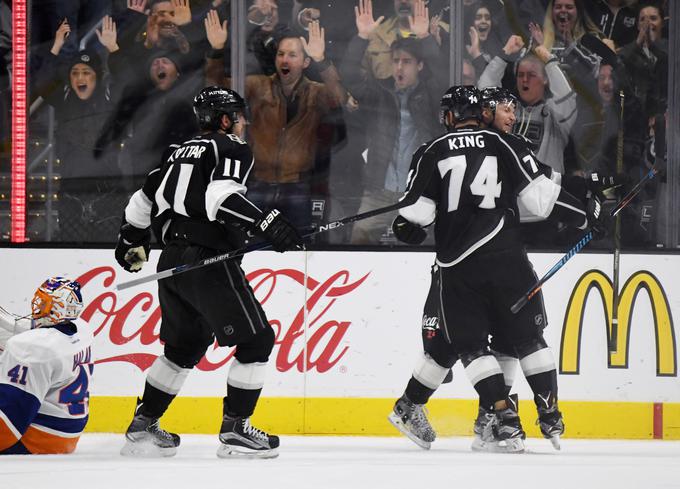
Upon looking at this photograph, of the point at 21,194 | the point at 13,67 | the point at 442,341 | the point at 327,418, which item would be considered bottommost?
the point at 327,418

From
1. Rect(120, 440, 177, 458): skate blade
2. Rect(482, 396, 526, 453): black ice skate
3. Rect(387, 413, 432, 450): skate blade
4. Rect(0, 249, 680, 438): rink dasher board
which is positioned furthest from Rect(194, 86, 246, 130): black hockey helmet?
Rect(482, 396, 526, 453): black ice skate

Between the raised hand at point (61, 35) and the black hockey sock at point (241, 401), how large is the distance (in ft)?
8.26

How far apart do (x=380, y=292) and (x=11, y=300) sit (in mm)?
1622

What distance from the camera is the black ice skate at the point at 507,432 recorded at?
4.77 metres

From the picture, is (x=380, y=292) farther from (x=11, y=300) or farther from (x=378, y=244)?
(x=11, y=300)

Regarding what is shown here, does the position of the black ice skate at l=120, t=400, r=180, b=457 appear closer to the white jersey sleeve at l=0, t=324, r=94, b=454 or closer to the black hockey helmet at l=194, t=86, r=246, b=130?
the white jersey sleeve at l=0, t=324, r=94, b=454

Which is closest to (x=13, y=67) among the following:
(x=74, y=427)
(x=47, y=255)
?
(x=47, y=255)

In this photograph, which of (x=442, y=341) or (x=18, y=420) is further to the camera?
(x=442, y=341)

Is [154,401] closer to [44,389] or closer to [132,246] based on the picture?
[44,389]

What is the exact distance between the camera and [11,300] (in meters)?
5.62

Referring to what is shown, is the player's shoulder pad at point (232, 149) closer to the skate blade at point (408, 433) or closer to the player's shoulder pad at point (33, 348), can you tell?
the player's shoulder pad at point (33, 348)

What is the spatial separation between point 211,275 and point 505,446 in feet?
4.44

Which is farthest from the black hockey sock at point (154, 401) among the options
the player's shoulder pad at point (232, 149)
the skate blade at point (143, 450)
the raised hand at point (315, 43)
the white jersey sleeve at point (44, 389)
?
the raised hand at point (315, 43)

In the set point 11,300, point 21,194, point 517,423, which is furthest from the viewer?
point 21,194
